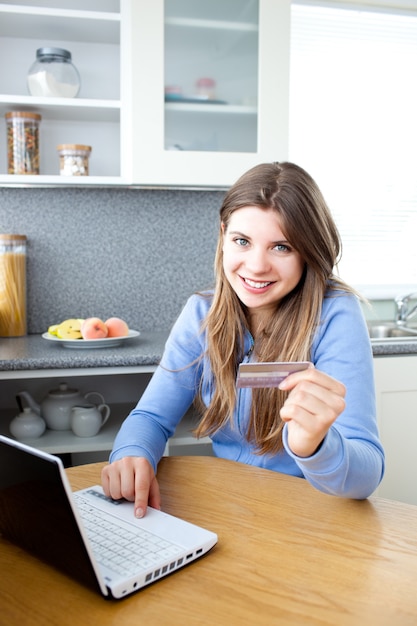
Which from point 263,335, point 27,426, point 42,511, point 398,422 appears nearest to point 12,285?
point 27,426

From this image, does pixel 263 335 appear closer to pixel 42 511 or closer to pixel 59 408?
pixel 42 511

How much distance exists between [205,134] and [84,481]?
141 cm

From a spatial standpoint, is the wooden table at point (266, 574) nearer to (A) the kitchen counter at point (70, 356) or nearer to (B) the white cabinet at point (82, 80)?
(A) the kitchen counter at point (70, 356)


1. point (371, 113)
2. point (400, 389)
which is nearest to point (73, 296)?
point (400, 389)

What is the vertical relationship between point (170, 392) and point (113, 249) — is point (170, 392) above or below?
below

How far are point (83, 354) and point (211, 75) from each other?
1005 millimetres

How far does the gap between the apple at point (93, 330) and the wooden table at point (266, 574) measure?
3.30 feet

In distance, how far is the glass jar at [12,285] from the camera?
2135 millimetres

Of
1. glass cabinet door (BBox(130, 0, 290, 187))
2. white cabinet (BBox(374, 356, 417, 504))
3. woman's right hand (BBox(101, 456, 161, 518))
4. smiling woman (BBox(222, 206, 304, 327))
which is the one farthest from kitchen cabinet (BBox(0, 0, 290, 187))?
woman's right hand (BBox(101, 456, 161, 518))

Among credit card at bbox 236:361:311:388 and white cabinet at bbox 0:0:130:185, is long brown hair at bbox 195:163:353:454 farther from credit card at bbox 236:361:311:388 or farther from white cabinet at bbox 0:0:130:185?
white cabinet at bbox 0:0:130:185

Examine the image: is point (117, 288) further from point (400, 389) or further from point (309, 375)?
point (309, 375)

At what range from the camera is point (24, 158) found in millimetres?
2090

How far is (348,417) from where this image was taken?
3.51ft

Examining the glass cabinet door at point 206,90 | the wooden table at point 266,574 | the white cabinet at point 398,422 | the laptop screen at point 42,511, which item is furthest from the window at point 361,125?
the laptop screen at point 42,511
